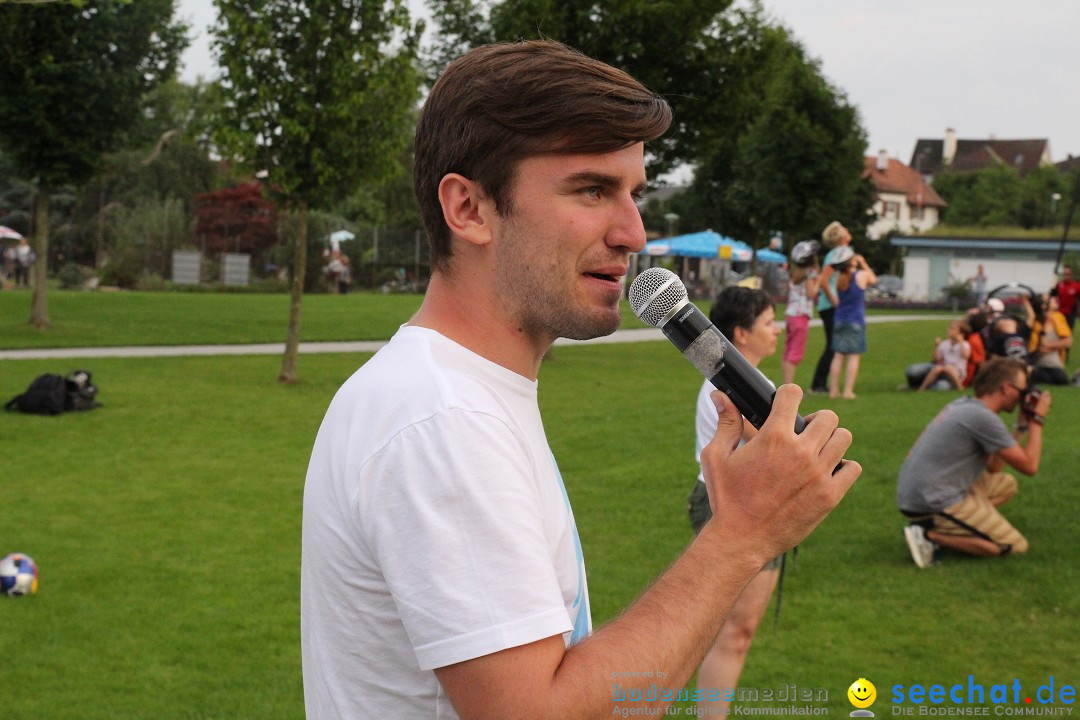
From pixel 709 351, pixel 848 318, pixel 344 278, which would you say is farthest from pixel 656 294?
pixel 344 278

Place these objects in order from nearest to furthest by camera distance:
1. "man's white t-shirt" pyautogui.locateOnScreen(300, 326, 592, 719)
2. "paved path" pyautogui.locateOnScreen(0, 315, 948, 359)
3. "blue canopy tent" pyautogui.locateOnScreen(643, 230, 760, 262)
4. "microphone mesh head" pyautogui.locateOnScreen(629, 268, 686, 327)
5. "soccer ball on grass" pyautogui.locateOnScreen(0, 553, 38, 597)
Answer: "man's white t-shirt" pyautogui.locateOnScreen(300, 326, 592, 719)
"microphone mesh head" pyautogui.locateOnScreen(629, 268, 686, 327)
"soccer ball on grass" pyautogui.locateOnScreen(0, 553, 38, 597)
"paved path" pyautogui.locateOnScreen(0, 315, 948, 359)
"blue canopy tent" pyautogui.locateOnScreen(643, 230, 760, 262)

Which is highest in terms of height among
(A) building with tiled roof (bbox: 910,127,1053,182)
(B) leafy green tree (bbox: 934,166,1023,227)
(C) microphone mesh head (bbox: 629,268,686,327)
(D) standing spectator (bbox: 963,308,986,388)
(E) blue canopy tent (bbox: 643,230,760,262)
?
(A) building with tiled roof (bbox: 910,127,1053,182)

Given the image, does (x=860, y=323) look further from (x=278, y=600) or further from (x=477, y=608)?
(x=477, y=608)

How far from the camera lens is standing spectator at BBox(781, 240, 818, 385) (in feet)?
50.2

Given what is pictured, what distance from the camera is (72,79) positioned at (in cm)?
2077

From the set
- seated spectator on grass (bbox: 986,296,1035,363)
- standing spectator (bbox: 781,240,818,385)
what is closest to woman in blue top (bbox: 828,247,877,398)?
standing spectator (bbox: 781,240,818,385)

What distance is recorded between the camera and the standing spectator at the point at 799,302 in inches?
603

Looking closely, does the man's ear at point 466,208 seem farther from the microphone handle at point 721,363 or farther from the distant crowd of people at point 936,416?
the distant crowd of people at point 936,416

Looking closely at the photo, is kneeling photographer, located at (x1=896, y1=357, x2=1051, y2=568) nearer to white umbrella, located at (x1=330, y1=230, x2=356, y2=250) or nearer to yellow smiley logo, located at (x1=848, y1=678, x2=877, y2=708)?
yellow smiley logo, located at (x1=848, y1=678, x2=877, y2=708)

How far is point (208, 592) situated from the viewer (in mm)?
7188

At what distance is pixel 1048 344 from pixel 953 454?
10.7 meters

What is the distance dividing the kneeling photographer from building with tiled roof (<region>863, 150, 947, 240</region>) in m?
91.9

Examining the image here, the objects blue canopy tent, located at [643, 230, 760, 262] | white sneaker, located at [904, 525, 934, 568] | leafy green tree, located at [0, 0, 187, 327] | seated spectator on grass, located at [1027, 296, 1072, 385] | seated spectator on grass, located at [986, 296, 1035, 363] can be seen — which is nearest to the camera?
white sneaker, located at [904, 525, 934, 568]

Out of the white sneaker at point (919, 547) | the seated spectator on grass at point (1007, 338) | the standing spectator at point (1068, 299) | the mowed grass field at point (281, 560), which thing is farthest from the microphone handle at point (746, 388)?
the standing spectator at point (1068, 299)
